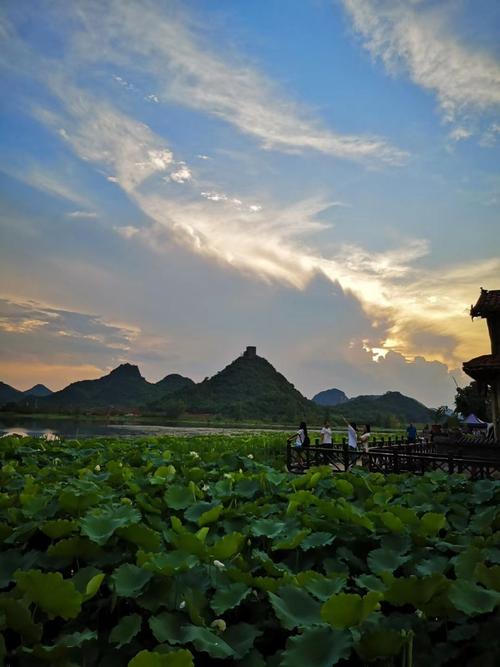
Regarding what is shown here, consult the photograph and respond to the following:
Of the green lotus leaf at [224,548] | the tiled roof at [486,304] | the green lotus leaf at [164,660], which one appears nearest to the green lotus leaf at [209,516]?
the green lotus leaf at [224,548]

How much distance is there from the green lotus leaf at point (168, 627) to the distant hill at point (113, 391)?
109260 millimetres

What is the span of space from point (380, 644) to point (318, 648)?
0.21 m

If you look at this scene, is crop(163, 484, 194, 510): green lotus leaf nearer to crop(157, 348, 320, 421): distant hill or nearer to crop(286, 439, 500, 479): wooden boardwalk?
crop(286, 439, 500, 479): wooden boardwalk

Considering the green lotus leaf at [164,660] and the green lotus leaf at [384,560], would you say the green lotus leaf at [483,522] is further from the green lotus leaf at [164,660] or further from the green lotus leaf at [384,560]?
the green lotus leaf at [164,660]

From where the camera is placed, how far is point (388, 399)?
96812 millimetres

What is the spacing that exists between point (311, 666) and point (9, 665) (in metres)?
1.10

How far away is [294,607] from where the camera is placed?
2066mm

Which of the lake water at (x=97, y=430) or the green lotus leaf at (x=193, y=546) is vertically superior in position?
the lake water at (x=97, y=430)

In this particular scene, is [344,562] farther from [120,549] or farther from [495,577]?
[120,549]

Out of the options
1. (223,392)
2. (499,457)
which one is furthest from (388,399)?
(499,457)

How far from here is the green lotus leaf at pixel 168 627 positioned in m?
1.84

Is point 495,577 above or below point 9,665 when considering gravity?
above

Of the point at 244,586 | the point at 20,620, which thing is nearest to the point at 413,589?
the point at 244,586

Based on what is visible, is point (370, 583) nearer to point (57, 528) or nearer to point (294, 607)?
point (294, 607)
